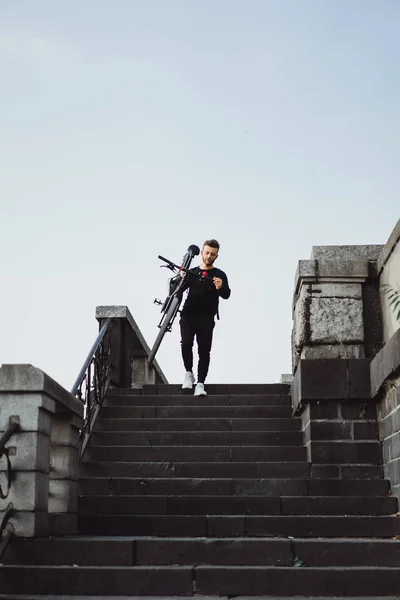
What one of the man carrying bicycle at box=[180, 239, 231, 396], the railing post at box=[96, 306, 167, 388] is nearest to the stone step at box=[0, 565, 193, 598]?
the man carrying bicycle at box=[180, 239, 231, 396]

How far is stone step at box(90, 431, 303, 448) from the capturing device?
891 centimetres

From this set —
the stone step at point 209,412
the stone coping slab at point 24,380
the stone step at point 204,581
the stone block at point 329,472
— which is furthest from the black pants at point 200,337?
the stone step at point 204,581

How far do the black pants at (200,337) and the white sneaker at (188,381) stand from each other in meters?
0.15

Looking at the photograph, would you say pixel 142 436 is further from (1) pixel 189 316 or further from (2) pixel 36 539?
(2) pixel 36 539

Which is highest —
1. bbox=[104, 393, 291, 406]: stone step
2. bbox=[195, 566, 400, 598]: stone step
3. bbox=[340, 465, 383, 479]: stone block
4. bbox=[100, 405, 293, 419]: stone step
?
bbox=[104, 393, 291, 406]: stone step

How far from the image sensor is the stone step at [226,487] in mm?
7805

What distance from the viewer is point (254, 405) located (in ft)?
32.4

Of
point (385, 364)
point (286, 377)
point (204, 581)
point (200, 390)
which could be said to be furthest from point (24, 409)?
point (286, 377)

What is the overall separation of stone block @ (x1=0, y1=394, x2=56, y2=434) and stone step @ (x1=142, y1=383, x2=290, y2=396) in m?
3.97

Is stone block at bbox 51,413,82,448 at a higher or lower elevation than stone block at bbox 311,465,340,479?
higher

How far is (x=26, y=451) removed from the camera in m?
6.23

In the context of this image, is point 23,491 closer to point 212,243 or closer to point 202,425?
point 202,425

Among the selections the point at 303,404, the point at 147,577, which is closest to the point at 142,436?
the point at 303,404

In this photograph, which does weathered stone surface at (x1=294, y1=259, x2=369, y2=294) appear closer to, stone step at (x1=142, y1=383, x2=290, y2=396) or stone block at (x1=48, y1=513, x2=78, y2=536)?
stone step at (x1=142, y1=383, x2=290, y2=396)
